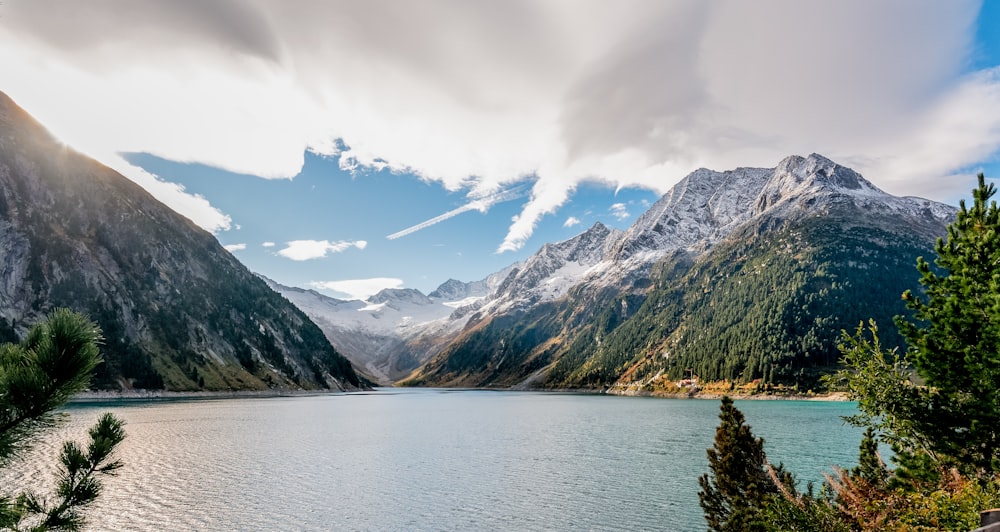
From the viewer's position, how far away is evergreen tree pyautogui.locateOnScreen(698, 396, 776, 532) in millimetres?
23828

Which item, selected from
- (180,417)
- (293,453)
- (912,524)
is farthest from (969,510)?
(180,417)

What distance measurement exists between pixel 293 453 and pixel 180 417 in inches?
2465

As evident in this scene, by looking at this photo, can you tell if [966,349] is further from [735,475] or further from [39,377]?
[39,377]

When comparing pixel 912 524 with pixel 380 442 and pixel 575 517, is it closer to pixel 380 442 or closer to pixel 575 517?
pixel 575 517

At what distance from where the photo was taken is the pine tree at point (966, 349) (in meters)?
19.4

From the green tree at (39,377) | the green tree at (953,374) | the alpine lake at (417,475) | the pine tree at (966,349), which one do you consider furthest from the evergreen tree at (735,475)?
the green tree at (39,377)

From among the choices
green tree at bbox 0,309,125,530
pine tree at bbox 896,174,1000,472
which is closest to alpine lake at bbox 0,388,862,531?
green tree at bbox 0,309,125,530

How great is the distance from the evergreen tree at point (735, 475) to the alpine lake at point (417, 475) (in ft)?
38.4

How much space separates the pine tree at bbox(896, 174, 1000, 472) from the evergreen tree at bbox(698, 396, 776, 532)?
276 inches

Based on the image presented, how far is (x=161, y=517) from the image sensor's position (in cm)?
3819

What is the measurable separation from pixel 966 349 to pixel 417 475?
48211mm

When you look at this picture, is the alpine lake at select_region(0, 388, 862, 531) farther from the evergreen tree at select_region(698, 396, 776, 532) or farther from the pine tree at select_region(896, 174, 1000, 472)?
the pine tree at select_region(896, 174, 1000, 472)

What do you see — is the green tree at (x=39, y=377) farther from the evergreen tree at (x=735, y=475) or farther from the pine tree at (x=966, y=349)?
the pine tree at (x=966, y=349)

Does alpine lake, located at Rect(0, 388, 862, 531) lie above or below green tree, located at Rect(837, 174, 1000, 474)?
below
